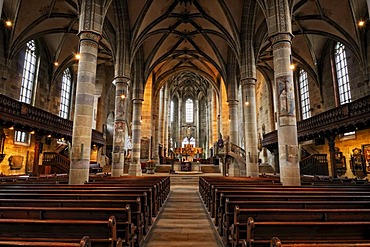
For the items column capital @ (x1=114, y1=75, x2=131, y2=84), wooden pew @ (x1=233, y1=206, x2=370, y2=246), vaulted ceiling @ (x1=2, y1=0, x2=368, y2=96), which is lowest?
wooden pew @ (x1=233, y1=206, x2=370, y2=246)

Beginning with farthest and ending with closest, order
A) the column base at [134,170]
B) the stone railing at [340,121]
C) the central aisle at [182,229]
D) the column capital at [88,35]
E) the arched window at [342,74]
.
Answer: the column base at [134,170] < the arched window at [342,74] < the stone railing at [340,121] < the column capital at [88,35] < the central aisle at [182,229]

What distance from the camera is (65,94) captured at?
76.7ft

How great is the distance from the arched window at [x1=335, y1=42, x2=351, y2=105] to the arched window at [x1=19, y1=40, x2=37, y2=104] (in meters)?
24.6

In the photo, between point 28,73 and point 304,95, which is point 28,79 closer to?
point 28,73

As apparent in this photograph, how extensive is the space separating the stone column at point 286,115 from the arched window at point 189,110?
38.1m

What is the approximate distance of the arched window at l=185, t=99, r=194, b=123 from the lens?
4797 cm

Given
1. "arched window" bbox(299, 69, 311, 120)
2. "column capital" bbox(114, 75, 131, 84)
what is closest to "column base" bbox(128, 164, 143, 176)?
"column capital" bbox(114, 75, 131, 84)

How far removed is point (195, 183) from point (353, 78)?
13.6 m

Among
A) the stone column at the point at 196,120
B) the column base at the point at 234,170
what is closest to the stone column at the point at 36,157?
the column base at the point at 234,170

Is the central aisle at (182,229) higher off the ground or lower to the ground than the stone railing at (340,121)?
lower

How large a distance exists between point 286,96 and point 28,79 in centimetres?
1922

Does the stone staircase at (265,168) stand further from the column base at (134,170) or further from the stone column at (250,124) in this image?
the column base at (134,170)

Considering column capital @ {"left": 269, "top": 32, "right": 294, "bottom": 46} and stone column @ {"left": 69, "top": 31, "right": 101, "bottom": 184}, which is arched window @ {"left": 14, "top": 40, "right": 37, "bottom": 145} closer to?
stone column @ {"left": 69, "top": 31, "right": 101, "bottom": 184}

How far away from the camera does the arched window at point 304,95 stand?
855 inches
